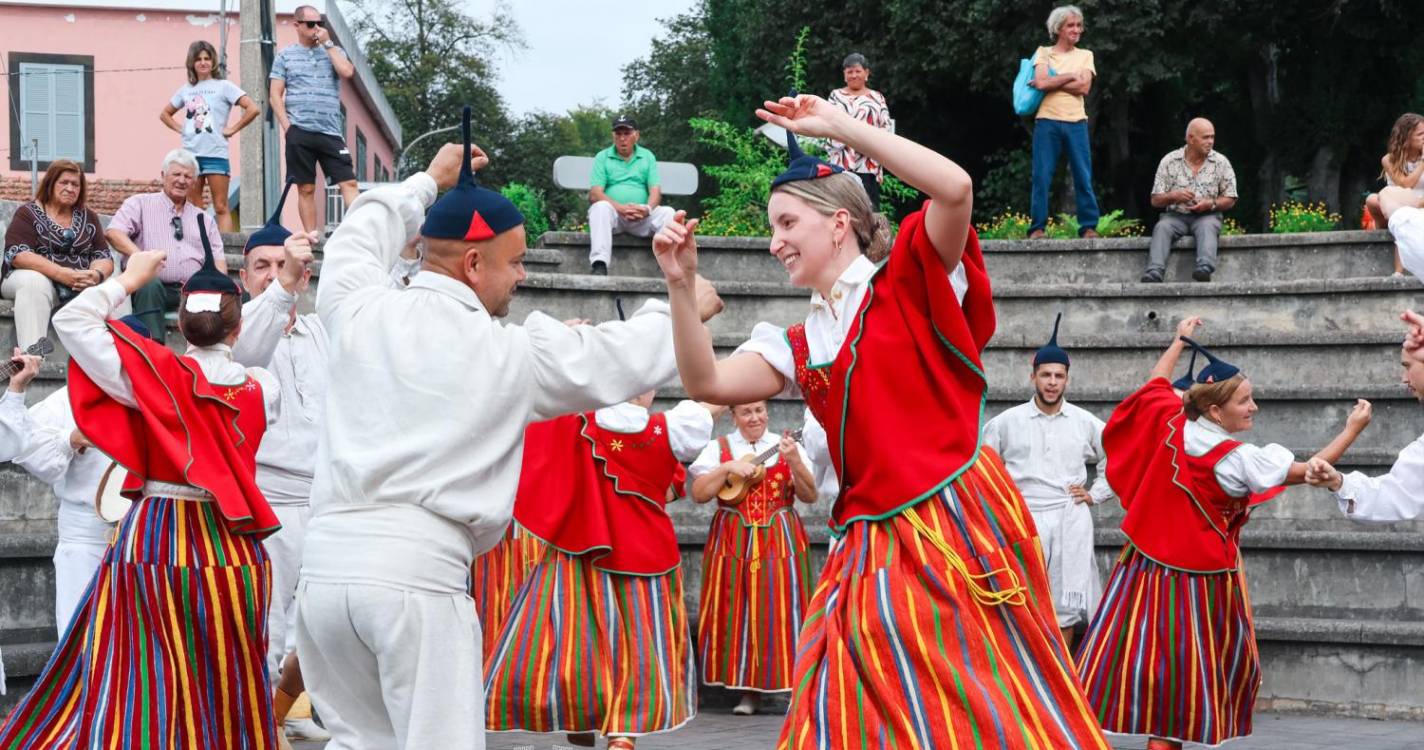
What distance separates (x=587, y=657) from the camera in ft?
24.7

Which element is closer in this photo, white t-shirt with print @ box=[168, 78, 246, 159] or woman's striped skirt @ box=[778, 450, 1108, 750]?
woman's striped skirt @ box=[778, 450, 1108, 750]

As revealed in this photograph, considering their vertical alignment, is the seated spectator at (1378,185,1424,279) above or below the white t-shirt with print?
below

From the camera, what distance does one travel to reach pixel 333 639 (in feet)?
13.3

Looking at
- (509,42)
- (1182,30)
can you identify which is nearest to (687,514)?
(1182,30)

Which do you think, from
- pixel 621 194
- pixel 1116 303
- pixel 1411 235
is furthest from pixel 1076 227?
pixel 1411 235

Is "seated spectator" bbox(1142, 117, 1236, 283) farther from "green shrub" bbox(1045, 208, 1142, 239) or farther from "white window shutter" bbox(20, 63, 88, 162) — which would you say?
"white window shutter" bbox(20, 63, 88, 162)

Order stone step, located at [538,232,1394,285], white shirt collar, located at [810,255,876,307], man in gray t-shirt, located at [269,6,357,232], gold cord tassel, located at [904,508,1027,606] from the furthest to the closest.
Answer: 1. stone step, located at [538,232,1394,285]
2. man in gray t-shirt, located at [269,6,357,232]
3. white shirt collar, located at [810,255,876,307]
4. gold cord tassel, located at [904,508,1027,606]

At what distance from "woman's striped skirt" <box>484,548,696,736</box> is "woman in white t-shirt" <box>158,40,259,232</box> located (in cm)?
631

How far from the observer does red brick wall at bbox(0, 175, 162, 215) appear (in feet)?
80.1

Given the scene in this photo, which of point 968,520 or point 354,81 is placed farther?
point 354,81

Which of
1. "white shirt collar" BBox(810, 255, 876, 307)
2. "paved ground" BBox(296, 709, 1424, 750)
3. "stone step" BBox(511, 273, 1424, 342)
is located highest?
"stone step" BBox(511, 273, 1424, 342)

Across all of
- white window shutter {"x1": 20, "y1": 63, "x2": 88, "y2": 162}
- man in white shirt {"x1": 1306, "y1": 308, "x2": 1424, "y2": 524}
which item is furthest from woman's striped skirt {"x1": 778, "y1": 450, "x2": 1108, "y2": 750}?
white window shutter {"x1": 20, "y1": 63, "x2": 88, "y2": 162}

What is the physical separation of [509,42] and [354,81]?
25.5m

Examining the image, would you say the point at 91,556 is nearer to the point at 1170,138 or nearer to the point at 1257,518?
the point at 1257,518
